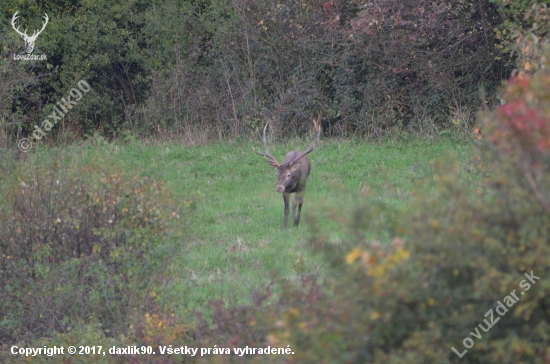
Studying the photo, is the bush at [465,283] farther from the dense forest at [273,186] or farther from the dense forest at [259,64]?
the dense forest at [259,64]

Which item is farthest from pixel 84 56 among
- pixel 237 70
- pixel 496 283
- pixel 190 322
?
pixel 496 283

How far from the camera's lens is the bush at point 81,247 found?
266 inches

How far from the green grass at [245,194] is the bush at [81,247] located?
32 centimetres

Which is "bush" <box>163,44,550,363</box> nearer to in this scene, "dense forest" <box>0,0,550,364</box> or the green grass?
"dense forest" <box>0,0,550,364</box>

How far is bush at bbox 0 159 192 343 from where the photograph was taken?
22.2ft

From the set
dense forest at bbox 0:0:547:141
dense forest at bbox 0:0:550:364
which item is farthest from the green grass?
dense forest at bbox 0:0:547:141

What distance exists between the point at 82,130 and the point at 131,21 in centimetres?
381

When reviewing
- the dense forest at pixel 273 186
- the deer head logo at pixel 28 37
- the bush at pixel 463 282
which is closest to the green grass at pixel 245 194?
the dense forest at pixel 273 186

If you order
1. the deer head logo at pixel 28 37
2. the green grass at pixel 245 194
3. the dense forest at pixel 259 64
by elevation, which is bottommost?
the green grass at pixel 245 194

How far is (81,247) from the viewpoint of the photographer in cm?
737

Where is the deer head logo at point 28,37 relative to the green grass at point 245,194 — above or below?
above

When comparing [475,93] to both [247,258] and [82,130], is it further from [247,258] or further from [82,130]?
[82,130]

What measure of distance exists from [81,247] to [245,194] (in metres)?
6.31

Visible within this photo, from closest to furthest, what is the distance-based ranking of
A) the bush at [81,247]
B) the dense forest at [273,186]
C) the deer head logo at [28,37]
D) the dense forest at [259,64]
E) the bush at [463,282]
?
1. the bush at [463,282]
2. the dense forest at [273,186]
3. the bush at [81,247]
4. the dense forest at [259,64]
5. the deer head logo at [28,37]
